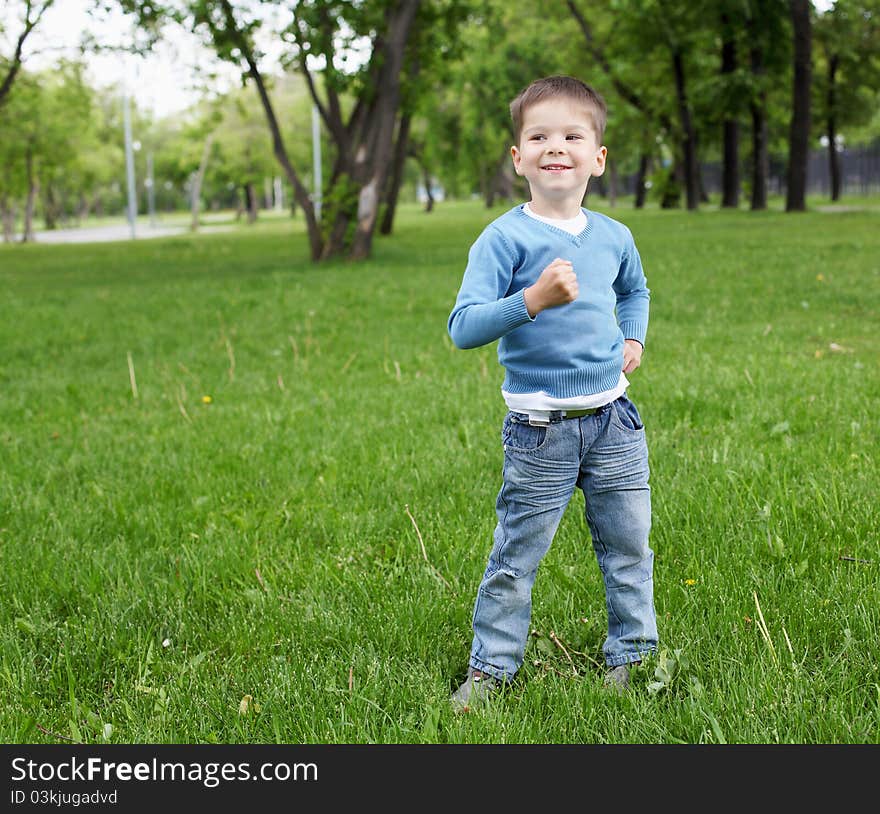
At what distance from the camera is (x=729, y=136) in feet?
105

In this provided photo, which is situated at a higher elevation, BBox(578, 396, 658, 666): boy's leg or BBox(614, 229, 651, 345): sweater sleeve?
BBox(614, 229, 651, 345): sweater sleeve

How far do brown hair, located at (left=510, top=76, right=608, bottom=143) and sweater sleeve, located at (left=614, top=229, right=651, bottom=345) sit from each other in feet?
1.21

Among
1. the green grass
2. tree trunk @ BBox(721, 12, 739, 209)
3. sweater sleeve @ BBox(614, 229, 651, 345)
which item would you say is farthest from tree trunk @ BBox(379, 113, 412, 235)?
sweater sleeve @ BBox(614, 229, 651, 345)

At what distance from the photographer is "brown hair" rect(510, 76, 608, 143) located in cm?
257

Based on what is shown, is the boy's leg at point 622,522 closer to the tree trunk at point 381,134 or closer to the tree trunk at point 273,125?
the tree trunk at point 273,125

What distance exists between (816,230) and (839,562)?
676 inches

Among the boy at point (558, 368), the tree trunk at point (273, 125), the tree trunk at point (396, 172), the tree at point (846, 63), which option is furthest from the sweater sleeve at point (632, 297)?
the tree at point (846, 63)

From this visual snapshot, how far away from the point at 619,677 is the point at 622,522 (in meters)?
0.48

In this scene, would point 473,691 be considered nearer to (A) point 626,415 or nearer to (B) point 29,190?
(A) point 626,415

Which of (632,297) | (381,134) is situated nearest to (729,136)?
(381,134)

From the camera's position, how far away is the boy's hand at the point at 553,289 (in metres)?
2.36

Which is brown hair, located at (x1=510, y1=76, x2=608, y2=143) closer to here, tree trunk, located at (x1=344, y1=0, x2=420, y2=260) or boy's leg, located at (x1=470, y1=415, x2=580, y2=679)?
boy's leg, located at (x1=470, y1=415, x2=580, y2=679)
